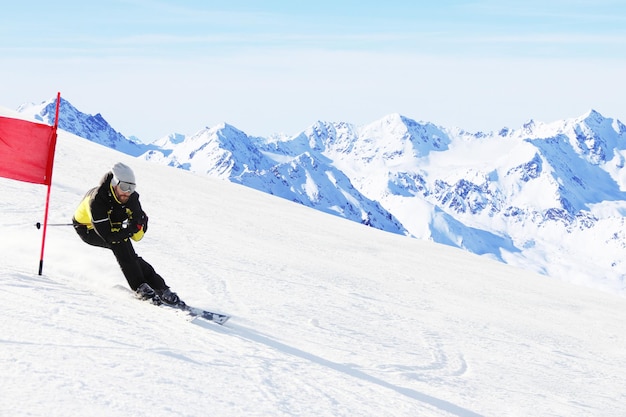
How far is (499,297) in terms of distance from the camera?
13.3m

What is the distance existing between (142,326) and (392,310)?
15.1 feet

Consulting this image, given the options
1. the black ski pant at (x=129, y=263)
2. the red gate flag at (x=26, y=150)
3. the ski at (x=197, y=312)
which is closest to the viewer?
the ski at (x=197, y=312)

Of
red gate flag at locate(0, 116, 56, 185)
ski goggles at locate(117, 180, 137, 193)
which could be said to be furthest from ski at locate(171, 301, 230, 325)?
red gate flag at locate(0, 116, 56, 185)

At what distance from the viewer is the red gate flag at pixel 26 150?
333 inches

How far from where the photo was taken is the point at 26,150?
8.60 meters

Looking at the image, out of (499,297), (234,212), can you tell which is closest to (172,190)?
(234,212)

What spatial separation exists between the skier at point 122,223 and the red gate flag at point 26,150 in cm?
142

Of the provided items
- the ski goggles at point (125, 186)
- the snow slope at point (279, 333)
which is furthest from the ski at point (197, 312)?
the ski goggles at point (125, 186)

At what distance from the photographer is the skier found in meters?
7.32

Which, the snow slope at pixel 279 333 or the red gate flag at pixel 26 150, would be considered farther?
the red gate flag at pixel 26 150

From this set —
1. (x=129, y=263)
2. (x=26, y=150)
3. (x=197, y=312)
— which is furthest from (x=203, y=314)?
(x=26, y=150)

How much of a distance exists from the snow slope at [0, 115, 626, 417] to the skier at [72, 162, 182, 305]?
26cm

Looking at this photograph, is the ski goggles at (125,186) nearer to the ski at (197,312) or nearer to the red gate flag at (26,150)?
the ski at (197,312)

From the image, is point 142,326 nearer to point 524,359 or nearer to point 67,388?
point 67,388
